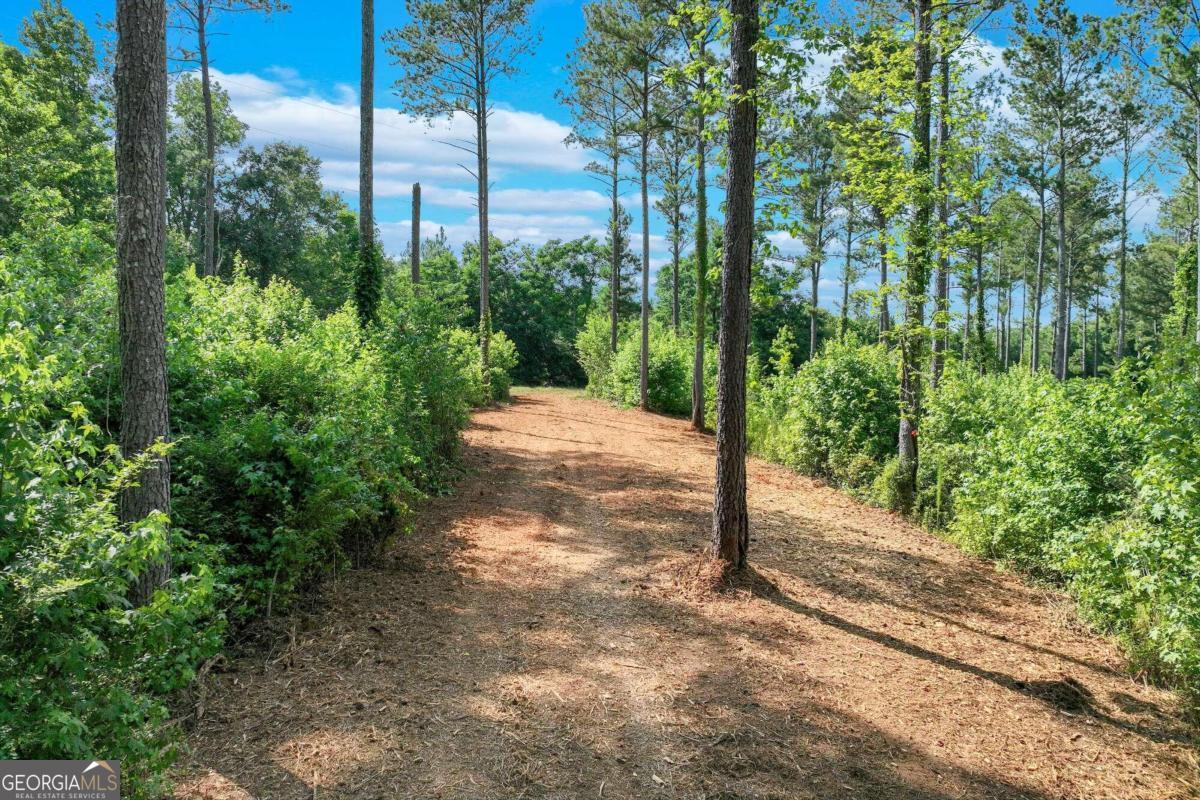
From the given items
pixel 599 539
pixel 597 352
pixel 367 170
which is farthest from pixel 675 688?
pixel 597 352

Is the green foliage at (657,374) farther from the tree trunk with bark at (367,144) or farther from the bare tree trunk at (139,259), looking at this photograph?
the bare tree trunk at (139,259)

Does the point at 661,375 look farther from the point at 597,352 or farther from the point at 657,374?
the point at 597,352

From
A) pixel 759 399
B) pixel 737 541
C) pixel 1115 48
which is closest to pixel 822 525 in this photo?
pixel 737 541

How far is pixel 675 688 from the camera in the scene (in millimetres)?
4406

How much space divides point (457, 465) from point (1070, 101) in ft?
83.6

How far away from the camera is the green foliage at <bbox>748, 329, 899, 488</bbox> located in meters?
10.5

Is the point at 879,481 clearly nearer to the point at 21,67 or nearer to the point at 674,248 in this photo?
the point at 674,248

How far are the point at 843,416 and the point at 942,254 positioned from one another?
324cm

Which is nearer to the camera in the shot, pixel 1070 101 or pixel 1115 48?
pixel 1115 48

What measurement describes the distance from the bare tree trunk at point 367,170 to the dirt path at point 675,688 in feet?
19.0

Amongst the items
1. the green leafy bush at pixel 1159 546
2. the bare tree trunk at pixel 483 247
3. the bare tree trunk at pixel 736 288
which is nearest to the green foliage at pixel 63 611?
the bare tree trunk at pixel 736 288

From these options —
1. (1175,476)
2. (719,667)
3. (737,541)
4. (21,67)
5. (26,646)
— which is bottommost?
(719,667)

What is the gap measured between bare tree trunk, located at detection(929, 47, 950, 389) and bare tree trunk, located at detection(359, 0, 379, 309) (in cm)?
891

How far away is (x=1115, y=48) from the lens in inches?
736
